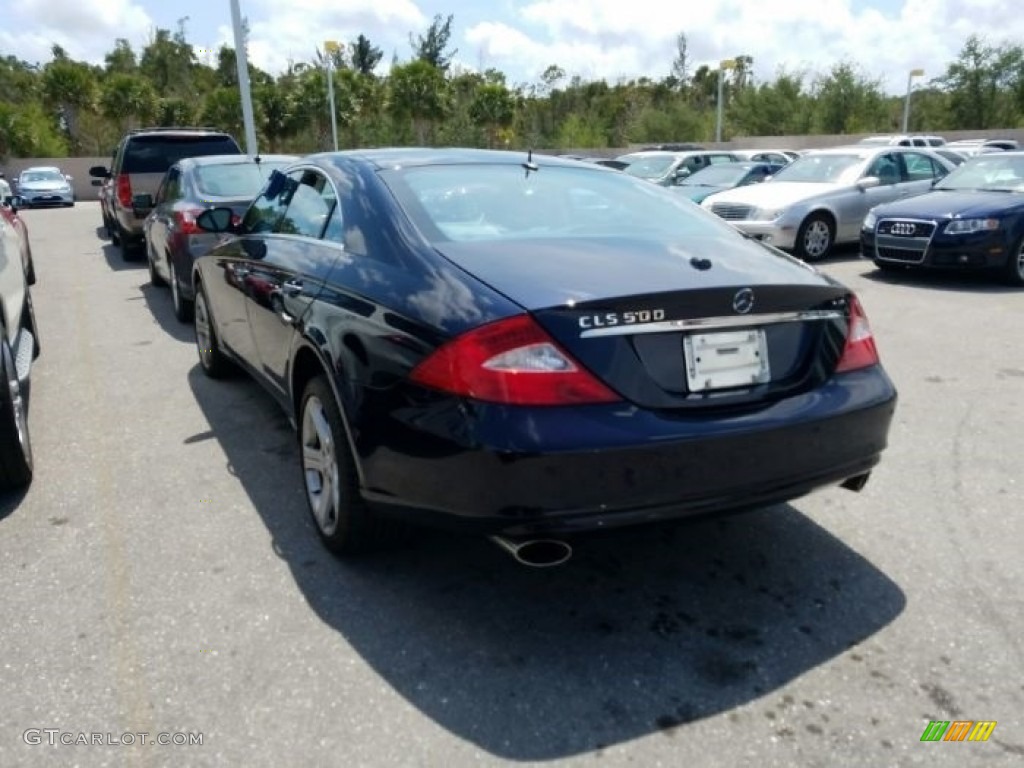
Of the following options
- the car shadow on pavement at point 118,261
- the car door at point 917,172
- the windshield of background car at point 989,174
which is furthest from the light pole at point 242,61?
the windshield of background car at point 989,174

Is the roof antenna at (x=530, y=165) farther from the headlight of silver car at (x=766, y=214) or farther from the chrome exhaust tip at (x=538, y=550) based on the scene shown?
the headlight of silver car at (x=766, y=214)

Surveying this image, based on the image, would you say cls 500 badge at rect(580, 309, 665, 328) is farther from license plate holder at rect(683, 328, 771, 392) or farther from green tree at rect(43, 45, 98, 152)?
green tree at rect(43, 45, 98, 152)

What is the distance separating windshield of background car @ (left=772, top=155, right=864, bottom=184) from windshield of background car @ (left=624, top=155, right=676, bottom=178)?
3733mm

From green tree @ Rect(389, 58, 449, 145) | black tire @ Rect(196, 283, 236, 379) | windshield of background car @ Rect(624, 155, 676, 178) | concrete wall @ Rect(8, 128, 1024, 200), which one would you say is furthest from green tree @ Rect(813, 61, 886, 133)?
black tire @ Rect(196, 283, 236, 379)

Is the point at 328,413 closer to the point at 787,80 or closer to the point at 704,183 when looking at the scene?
the point at 704,183

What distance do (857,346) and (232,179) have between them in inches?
276

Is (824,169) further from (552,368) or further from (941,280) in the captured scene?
(552,368)

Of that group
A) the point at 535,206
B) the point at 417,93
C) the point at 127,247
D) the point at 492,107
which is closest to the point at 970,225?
the point at 535,206

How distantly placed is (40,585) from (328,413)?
1.24m

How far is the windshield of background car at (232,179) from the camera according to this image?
8172 millimetres

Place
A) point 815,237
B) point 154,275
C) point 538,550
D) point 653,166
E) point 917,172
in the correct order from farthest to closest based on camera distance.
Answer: point 653,166 → point 917,172 → point 815,237 → point 154,275 → point 538,550

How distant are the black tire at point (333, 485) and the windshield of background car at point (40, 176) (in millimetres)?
29071

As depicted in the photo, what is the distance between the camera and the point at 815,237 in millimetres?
11453

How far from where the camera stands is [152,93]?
3850 cm
